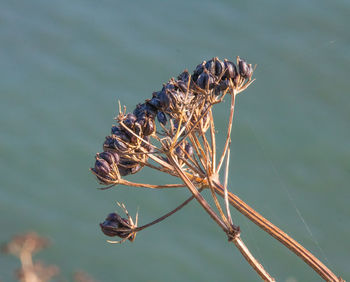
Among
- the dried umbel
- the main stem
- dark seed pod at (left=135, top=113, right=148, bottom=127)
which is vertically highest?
dark seed pod at (left=135, top=113, right=148, bottom=127)

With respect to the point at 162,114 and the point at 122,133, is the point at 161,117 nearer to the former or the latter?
the point at 162,114


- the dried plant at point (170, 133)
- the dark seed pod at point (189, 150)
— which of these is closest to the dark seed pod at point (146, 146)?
the dried plant at point (170, 133)

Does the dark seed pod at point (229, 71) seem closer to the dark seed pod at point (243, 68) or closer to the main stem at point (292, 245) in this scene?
the dark seed pod at point (243, 68)

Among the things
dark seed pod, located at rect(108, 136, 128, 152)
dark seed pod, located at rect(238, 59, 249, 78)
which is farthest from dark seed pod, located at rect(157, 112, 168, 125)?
dark seed pod, located at rect(238, 59, 249, 78)

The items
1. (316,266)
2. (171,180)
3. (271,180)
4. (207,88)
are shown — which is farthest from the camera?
(171,180)

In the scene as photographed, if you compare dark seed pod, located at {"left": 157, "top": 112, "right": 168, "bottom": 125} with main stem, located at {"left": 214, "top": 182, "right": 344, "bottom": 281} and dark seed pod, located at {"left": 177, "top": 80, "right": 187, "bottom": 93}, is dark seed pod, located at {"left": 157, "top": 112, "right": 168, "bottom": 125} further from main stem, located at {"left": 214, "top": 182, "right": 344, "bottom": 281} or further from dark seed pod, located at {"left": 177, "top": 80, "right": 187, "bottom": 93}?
main stem, located at {"left": 214, "top": 182, "right": 344, "bottom": 281}

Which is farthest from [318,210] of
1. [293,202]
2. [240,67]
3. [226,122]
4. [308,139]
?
[240,67]

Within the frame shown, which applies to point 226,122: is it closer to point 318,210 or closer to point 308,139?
point 308,139
